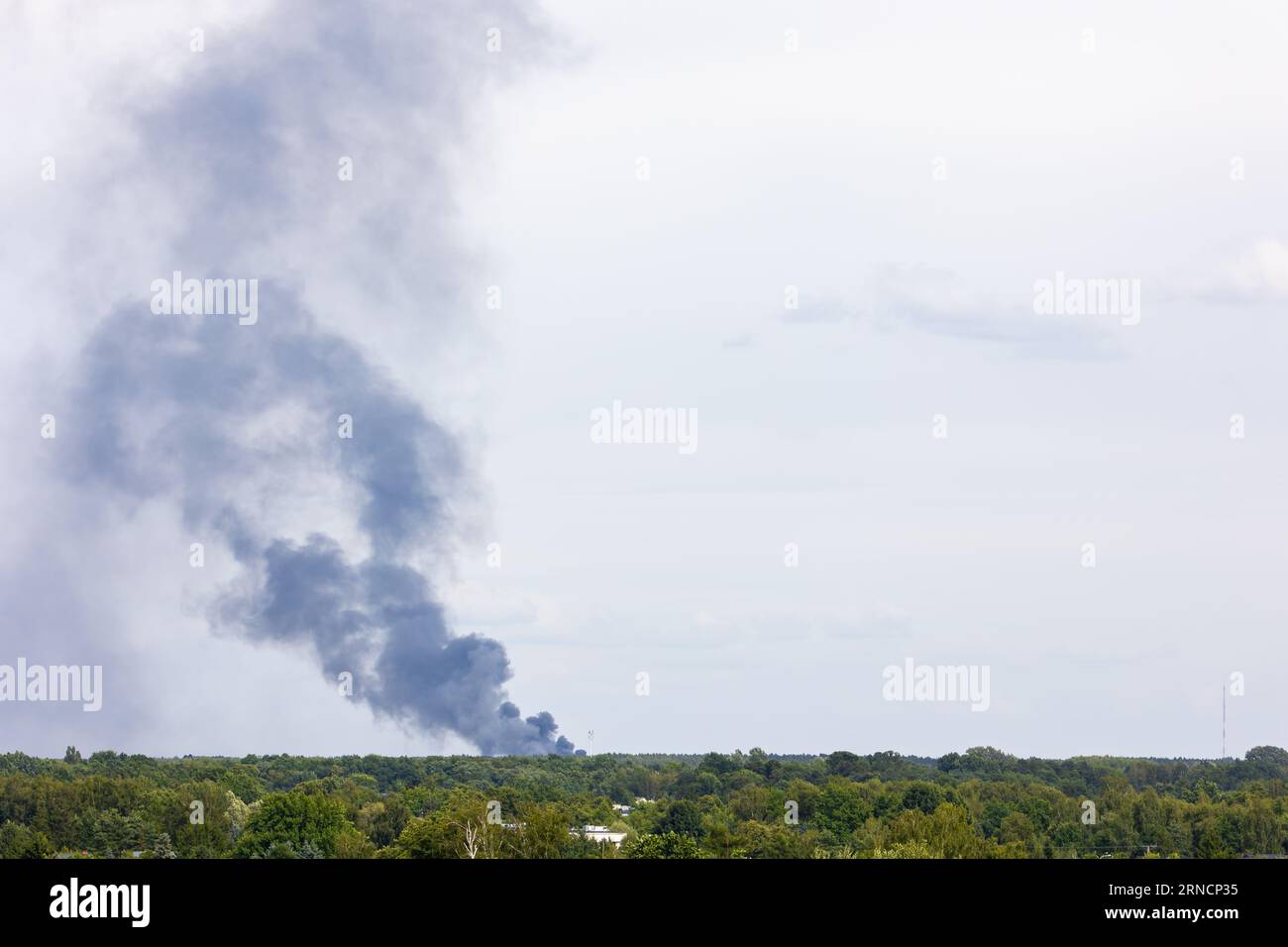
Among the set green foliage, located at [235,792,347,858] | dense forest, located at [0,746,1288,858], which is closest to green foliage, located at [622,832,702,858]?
dense forest, located at [0,746,1288,858]

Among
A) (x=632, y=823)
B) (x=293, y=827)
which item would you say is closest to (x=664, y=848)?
(x=293, y=827)

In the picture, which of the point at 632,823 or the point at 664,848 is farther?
the point at 632,823

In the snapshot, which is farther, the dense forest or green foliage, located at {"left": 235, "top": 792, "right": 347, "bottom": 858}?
green foliage, located at {"left": 235, "top": 792, "right": 347, "bottom": 858}

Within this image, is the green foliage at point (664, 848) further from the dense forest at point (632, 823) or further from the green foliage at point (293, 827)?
the green foliage at point (293, 827)

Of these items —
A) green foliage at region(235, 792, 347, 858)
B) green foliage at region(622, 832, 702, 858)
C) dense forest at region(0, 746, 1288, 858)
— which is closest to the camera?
green foliage at region(622, 832, 702, 858)

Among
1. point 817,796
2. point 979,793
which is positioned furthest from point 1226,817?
point 817,796

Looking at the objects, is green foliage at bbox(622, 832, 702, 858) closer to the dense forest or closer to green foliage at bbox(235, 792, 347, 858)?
the dense forest

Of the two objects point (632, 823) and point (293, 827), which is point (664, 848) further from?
point (632, 823)

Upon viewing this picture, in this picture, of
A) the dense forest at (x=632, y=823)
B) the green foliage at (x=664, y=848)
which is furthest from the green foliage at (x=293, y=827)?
the green foliage at (x=664, y=848)

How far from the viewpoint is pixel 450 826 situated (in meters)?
123

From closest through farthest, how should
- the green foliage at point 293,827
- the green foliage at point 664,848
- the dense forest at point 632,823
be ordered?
→ the green foliage at point 664,848, the dense forest at point 632,823, the green foliage at point 293,827
